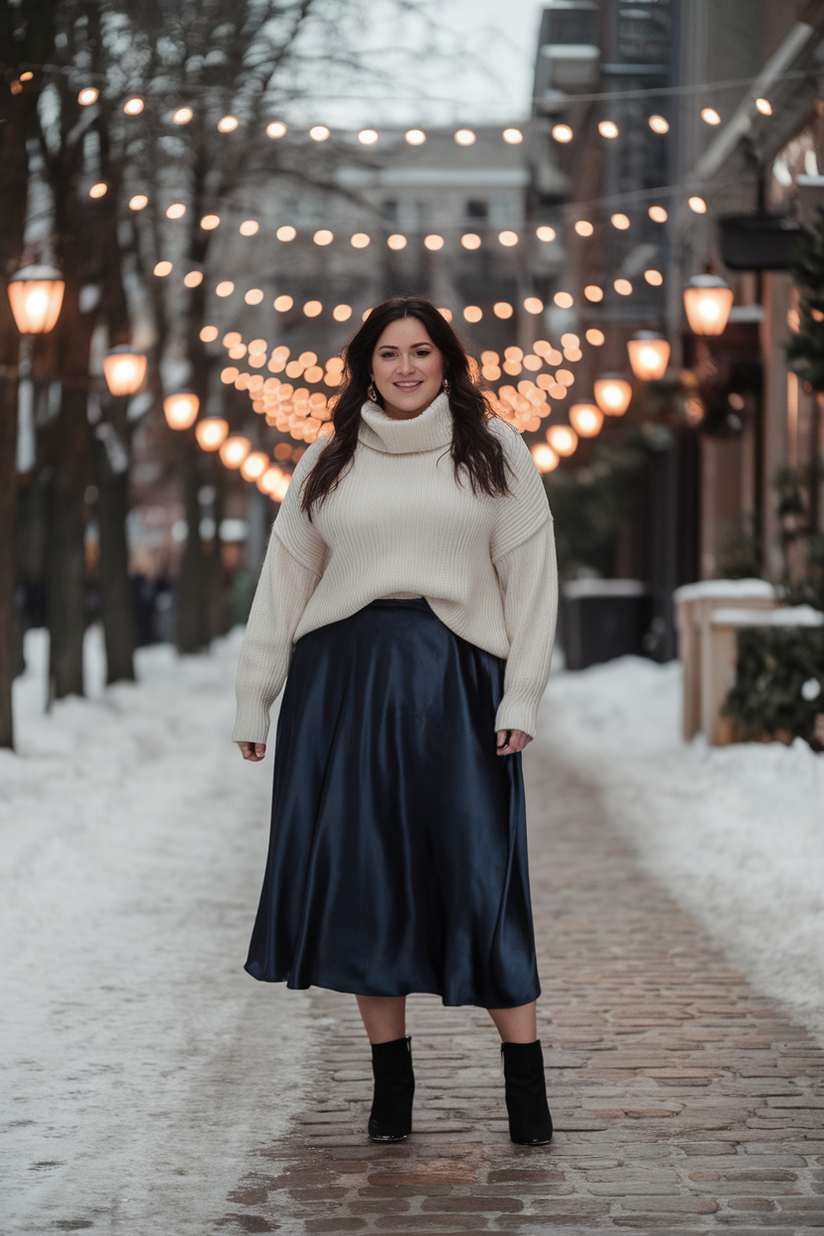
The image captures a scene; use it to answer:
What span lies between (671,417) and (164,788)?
30.7 feet

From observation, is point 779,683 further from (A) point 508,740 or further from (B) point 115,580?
(B) point 115,580

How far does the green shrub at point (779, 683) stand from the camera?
11.0 meters

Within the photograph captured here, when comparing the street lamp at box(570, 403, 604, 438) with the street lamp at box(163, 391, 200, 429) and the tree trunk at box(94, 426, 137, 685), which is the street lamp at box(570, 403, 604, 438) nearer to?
the street lamp at box(163, 391, 200, 429)

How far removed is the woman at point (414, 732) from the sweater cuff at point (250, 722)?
8cm

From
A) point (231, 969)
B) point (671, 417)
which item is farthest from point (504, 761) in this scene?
point (671, 417)

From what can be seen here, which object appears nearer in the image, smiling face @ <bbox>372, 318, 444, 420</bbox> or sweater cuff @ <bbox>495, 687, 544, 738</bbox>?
sweater cuff @ <bbox>495, 687, 544, 738</bbox>

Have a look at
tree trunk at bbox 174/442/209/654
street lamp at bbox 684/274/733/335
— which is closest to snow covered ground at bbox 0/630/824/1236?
street lamp at bbox 684/274/733/335

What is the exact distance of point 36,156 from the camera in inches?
538

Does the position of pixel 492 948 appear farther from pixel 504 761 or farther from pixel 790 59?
pixel 790 59

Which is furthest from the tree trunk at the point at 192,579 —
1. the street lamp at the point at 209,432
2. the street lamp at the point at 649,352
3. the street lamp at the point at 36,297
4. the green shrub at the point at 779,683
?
the green shrub at the point at 779,683

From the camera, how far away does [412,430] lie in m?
4.13

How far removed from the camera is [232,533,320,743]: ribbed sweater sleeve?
14.0 ft

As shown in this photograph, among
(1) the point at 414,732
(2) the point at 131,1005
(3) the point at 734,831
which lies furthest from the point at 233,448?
(1) the point at 414,732

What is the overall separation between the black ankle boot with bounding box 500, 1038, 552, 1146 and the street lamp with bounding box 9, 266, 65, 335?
824 cm
